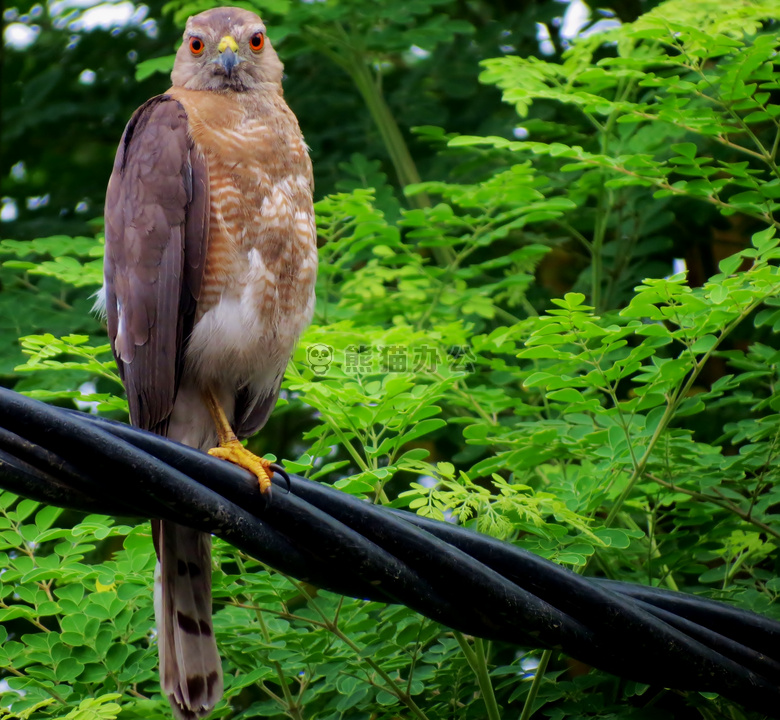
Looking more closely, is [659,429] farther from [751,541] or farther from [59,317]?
[59,317]

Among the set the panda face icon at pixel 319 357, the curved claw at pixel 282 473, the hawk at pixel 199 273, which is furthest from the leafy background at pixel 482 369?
the curved claw at pixel 282 473

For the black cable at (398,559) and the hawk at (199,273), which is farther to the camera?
the hawk at (199,273)

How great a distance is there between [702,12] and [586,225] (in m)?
1.05

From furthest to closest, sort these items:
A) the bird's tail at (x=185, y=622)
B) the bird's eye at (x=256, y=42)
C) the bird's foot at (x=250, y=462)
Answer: the bird's eye at (x=256, y=42), the bird's tail at (x=185, y=622), the bird's foot at (x=250, y=462)

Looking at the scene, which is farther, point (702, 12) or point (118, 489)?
point (702, 12)

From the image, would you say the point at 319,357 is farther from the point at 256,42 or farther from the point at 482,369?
the point at 256,42

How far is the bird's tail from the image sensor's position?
269 centimetres

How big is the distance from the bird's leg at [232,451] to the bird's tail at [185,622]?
0.28 meters

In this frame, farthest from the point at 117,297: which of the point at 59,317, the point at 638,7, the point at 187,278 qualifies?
the point at 638,7

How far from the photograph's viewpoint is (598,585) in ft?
6.91

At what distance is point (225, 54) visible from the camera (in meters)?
3.61

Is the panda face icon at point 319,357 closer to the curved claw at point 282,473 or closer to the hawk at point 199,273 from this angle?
the hawk at point 199,273

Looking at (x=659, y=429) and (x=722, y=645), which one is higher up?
(x=659, y=429)

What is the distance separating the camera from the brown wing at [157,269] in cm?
305
